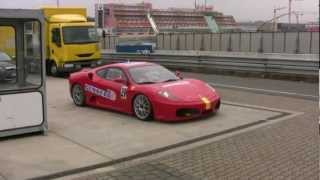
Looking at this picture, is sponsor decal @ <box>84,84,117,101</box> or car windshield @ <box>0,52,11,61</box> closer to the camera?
car windshield @ <box>0,52,11,61</box>

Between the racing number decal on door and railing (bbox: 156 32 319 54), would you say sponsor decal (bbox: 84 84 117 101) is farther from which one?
railing (bbox: 156 32 319 54)

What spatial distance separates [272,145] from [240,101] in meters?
4.93

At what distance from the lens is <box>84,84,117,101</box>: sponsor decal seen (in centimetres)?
1095

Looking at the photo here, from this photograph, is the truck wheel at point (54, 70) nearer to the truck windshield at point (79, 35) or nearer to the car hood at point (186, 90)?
the truck windshield at point (79, 35)

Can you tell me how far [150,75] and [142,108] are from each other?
1000 millimetres

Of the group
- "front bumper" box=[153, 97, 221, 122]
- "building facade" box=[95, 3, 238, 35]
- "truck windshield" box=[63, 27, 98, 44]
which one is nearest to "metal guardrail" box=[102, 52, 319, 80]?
"truck windshield" box=[63, 27, 98, 44]

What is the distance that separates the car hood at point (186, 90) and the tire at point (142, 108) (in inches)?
11.8

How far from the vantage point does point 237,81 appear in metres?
18.1

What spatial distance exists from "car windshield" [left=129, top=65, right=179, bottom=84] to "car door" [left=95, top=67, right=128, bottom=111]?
240mm

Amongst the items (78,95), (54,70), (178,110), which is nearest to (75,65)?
(54,70)

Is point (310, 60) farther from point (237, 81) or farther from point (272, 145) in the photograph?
point (272, 145)

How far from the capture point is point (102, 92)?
11312 mm

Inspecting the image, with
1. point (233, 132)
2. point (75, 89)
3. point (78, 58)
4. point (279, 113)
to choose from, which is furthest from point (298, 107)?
point (78, 58)

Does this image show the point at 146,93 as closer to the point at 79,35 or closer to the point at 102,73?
the point at 102,73
